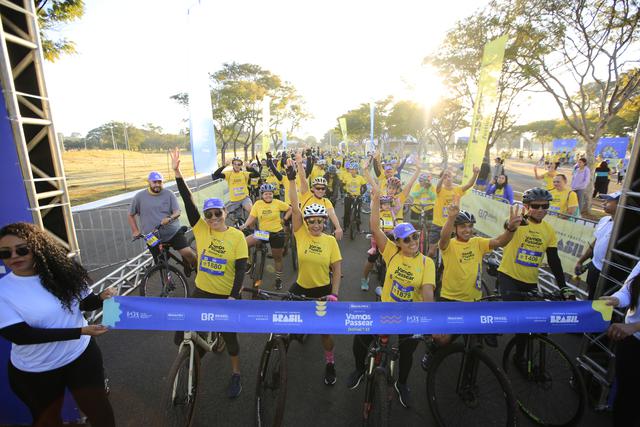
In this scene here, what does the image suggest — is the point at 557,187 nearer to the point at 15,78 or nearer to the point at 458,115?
the point at 15,78

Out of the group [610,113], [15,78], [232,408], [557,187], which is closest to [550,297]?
[232,408]

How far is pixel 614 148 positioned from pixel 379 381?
3868 cm

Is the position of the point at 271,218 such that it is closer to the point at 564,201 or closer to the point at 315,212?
the point at 315,212

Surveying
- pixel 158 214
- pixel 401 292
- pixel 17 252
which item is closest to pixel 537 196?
pixel 401 292

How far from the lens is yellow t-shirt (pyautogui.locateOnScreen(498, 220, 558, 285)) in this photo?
13.5 ft

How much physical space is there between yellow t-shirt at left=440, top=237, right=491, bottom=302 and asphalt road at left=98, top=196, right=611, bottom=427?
4.25 feet

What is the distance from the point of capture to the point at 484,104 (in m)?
6.00

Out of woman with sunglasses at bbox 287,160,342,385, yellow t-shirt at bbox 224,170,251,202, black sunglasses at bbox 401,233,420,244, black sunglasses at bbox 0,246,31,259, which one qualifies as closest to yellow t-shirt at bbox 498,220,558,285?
black sunglasses at bbox 401,233,420,244

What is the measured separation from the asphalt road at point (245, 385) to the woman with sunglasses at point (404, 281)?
27 centimetres

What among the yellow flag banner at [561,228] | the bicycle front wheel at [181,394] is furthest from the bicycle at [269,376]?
the yellow flag banner at [561,228]

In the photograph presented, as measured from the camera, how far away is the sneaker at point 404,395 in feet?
11.8

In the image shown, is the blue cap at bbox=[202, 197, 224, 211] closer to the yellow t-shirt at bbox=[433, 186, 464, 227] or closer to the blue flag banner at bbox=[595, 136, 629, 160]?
the yellow t-shirt at bbox=[433, 186, 464, 227]

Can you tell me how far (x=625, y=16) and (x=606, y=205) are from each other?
10.3 m

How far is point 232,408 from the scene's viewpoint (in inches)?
139
